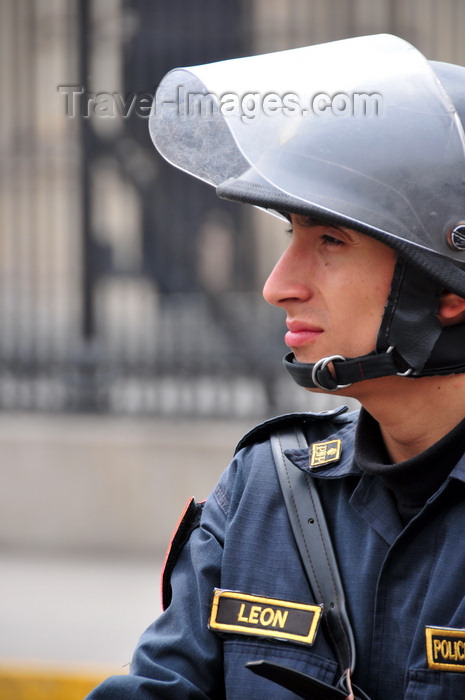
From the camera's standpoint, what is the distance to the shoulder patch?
74.4 inches

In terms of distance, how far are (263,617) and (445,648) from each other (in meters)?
0.31

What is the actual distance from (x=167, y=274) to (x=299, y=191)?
421 centimetres

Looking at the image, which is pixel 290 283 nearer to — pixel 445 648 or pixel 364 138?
pixel 364 138

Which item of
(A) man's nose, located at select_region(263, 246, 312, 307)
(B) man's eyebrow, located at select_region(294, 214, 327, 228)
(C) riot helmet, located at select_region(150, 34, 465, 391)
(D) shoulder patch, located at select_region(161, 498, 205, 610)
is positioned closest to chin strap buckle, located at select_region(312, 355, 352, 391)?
(C) riot helmet, located at select_region(150, 34, 465, 391)

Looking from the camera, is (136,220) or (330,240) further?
(136,220)

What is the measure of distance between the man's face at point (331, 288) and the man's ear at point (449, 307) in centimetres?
10

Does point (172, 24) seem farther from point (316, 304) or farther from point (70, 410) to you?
point (316, 304)

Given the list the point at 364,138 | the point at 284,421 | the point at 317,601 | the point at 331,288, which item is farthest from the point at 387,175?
the point at 317,601

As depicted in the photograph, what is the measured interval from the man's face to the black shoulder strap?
209 millimetres

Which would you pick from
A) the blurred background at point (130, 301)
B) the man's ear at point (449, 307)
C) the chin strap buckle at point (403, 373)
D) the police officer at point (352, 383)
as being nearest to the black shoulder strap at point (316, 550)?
the police officer at point (352, 383)

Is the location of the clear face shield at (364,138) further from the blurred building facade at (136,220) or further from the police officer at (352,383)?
the blurred building facade at (136,220)

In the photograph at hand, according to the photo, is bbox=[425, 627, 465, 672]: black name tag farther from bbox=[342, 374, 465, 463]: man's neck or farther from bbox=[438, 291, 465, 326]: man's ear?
bbox=[438, 291, 465, 326]: man's ear

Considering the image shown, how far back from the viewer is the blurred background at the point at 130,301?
5789 mm

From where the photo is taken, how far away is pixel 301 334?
5.85 feet
